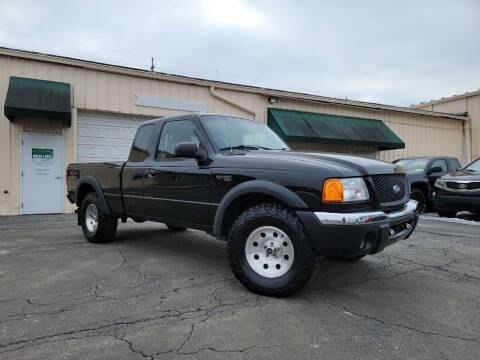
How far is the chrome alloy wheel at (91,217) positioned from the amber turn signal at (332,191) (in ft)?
12.9

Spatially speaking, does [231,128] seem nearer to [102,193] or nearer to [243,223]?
[243,223]

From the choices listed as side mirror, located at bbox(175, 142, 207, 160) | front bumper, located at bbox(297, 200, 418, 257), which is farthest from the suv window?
side mirror, located at bbox(175, 142, 207, 160)

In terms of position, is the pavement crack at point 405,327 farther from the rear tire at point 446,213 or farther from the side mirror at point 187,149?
the rear tire at point 446,213

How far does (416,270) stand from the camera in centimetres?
430

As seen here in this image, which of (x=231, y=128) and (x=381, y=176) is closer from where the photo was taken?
(x=381, y=176)

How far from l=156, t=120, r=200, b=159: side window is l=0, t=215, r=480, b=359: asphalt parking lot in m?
1.39

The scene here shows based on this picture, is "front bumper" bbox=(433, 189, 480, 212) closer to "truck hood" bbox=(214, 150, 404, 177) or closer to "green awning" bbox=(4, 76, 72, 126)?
"truck hood" bbox=(214, 150, 404, 177)

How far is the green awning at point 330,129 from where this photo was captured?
13.7 metres

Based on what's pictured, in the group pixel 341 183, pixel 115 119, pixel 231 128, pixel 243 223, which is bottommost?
pixel 243 223

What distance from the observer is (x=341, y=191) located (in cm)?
303

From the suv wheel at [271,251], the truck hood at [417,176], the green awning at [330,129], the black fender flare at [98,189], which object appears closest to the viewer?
the suv wheel at [271,251]

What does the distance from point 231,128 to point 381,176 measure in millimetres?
1830

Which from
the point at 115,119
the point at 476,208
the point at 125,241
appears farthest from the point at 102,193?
the point at 476,208

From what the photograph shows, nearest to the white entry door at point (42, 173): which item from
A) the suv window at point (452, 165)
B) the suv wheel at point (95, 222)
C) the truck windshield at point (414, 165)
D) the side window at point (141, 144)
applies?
the suv wheel at point (95, 222)
